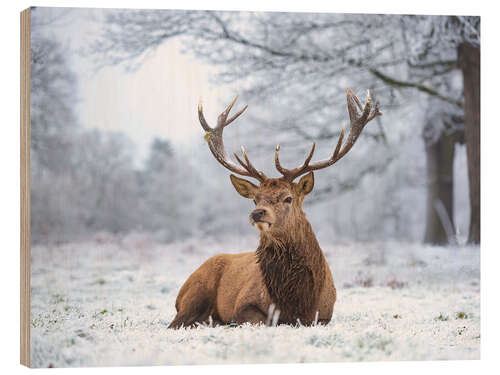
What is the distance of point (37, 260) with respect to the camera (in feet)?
24.4

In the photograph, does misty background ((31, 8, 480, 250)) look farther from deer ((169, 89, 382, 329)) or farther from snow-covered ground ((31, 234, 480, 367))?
deer ((169, 89, 382, 329))

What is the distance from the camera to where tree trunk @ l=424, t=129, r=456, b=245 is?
11.6 meters

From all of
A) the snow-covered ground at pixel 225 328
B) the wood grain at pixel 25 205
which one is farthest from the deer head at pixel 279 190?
the wood grain at pixel 25 205

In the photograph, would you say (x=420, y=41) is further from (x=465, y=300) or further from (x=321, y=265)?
(x=321, y=265)

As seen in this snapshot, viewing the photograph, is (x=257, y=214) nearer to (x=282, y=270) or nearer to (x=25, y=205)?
(x=282, y=270)

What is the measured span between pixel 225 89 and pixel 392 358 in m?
3.86

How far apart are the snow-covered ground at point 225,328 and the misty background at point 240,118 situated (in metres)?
0.45

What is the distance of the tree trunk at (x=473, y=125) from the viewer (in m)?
9.88

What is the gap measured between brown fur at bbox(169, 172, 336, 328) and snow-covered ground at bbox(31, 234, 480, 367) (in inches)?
5.7

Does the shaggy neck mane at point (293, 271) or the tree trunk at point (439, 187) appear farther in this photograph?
the tree trunk at point (439, 187)

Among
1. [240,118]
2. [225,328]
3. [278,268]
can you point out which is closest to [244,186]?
[278,268]

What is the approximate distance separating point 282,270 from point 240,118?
4295 millimetres

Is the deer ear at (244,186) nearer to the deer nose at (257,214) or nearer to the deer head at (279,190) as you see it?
the deer head at (279,190)

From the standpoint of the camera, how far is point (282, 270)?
19.4 feet
